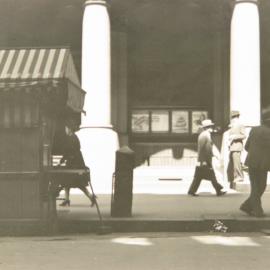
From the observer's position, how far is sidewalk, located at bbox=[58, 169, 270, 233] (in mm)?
11438

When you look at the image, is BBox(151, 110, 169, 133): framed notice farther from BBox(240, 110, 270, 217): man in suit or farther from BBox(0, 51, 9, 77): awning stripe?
BBox(0, 51, 9, 77): awning stripe

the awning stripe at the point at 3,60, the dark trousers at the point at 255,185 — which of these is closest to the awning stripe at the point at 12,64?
the awning stripe at the point at 3,60

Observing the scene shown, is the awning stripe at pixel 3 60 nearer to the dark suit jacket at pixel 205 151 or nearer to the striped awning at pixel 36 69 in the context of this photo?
the striped awning at pixel 36 69

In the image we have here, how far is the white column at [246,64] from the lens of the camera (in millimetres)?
18828

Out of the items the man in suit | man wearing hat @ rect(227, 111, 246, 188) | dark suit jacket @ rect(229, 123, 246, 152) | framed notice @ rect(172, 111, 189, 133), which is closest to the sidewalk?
the man in suit

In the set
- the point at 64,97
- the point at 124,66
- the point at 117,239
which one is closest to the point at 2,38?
the point at 124,66

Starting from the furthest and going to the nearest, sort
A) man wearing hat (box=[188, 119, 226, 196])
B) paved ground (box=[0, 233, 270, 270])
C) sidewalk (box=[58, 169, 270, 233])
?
1. man wearing hat (box=[188, 119, 226, 196])
2. sidewalk (box=[58, 169, 270, 233])
3. paved ground (box=[0, 233, 270, 270])

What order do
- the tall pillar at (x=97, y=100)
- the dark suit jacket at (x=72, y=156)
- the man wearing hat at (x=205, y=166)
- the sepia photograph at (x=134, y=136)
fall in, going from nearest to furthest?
the sepia photograph at (x=134, y=136), the dark suit jacket at (x=72, y=156), the man wearing hat at (x=205, y=166), the tall pillar at (x=97, y=100)

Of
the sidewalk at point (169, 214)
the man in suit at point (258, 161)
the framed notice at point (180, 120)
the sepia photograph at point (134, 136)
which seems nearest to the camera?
the sepia photograph at point (134, 136)

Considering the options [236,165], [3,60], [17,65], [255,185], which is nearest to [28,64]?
[17,65]

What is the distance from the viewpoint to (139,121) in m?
22.5

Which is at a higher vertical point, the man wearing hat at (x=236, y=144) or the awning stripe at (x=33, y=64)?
the awning stripe at (x=33, y=64)

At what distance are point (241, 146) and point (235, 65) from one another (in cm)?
238

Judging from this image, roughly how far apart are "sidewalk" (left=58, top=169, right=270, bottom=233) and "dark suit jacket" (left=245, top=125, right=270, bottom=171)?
91 cm
